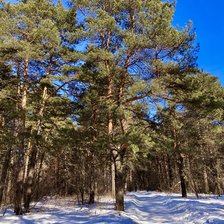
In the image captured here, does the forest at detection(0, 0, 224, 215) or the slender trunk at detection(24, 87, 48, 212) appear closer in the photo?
the forest at detection(0, 0, 224, 215)

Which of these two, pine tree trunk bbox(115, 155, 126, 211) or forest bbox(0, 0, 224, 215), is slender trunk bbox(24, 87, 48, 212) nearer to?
forest bbox(0, 0, 224, 215)

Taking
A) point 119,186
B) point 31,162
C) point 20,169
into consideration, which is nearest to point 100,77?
point 119,186

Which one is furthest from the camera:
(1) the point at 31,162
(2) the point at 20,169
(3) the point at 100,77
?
(1) the point at 31,162

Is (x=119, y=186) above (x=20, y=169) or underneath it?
underneath

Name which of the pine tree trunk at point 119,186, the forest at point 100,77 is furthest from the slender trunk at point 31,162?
the pine tree trunk at point 119,186

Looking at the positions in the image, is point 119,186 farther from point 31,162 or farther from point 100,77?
point 100,77

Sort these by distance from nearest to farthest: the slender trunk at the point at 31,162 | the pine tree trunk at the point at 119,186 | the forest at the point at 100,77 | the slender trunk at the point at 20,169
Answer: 1. the forest at the point at 100,77
2. the slender trunk at the point at 20,169
3. the pine tree trunk at the point at 119,186
4. the slender trunk at the point at 31,162

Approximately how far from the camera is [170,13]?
9742 mm

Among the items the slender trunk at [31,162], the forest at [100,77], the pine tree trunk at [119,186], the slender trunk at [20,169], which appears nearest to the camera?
the forest at [100,77]

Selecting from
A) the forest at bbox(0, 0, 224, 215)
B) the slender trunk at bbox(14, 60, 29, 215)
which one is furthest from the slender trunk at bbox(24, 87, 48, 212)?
the slender trunk at bbox(14, 60, 29, 215)

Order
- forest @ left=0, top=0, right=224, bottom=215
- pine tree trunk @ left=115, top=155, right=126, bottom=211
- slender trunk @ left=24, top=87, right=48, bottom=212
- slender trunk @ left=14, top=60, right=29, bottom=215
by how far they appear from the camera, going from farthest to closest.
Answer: slender trunk @ left=24, top=87, right=48, bottom=212, pine tree trunk @ left=115, top=155, right=126, bottom=211, slender trunk @ left=14, top=60, right=29, bottom=215, forest @ left=0, top=0, right=224, bottom=215

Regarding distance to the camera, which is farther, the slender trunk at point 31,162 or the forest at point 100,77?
the slender trunk at point 31,162

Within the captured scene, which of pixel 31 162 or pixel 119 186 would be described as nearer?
pixel 119 186

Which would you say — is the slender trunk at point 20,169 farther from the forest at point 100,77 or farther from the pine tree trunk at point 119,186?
the pine tree trunk at point 119,186
